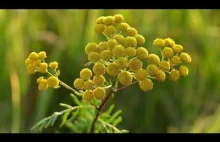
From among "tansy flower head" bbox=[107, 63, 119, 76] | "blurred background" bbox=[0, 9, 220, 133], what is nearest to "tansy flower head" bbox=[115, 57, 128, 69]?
"tansy flower head" bbox=[107, 63, 119, 76]

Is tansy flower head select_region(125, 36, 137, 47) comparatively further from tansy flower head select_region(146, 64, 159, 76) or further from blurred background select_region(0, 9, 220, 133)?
blurred background select_region(0, 9, 220, 133)

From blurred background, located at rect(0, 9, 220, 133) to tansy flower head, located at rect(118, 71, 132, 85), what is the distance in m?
1.00

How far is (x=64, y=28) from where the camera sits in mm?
1755

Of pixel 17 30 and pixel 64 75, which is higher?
pixel 17 30

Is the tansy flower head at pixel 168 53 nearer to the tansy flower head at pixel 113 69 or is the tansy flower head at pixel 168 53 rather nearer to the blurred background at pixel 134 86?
the tansy flower head at pixel 113 69

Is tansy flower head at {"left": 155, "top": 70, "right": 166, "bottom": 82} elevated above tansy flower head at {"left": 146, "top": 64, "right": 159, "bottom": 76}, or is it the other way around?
tansy flower head at {"left": 146, "top": 64, "right": 159, "bottom": 76}

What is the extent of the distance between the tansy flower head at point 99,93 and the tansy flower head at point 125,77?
2 centimetres

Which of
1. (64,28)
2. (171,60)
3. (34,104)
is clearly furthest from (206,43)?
(171,60)

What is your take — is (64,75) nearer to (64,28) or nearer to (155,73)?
(64,28)

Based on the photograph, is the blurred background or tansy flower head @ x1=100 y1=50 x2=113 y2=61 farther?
the blurred background

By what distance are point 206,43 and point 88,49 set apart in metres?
1.30

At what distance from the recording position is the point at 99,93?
0.50 metres

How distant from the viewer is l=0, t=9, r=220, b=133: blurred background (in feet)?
5.20

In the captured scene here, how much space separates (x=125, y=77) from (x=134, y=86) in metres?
1.17
